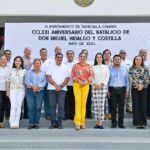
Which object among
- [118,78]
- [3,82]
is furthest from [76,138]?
[3,82]

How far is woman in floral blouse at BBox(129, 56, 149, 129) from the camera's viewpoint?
7.43m

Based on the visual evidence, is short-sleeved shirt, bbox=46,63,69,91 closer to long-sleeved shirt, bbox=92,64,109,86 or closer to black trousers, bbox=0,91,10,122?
long-sleeved shirt, bbox=92,64,109,86

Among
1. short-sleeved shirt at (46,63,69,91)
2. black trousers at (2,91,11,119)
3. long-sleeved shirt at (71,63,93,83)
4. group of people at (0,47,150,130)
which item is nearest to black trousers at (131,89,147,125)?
group of people at (0,47,150,130)

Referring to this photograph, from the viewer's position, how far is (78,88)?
7395 millimetres

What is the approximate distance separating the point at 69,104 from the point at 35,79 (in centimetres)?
88

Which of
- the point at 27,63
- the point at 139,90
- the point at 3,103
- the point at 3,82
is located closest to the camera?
the point at 139,90

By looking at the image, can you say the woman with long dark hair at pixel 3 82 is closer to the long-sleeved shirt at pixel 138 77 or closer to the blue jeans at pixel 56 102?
the blue jeans at pixel 56 102

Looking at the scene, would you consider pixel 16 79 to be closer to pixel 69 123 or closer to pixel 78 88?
pixel 78 88

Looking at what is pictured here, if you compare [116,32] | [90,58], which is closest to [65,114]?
[90,58]

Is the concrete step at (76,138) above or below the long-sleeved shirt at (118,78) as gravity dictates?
below

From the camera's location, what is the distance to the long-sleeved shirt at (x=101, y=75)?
743 centimetres

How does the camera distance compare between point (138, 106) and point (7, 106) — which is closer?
point (138, 106)
